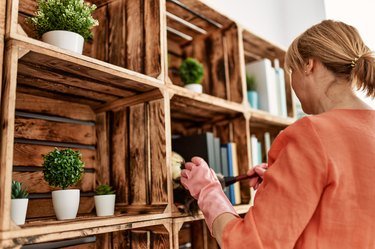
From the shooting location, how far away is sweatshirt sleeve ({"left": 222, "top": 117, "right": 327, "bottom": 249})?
2.57 ft

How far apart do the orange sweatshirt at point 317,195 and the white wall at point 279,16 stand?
5.63 ft

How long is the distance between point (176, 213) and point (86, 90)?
509mm

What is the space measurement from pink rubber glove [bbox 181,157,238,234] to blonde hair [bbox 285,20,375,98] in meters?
0.42

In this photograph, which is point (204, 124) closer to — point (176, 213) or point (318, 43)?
point (176, 213)

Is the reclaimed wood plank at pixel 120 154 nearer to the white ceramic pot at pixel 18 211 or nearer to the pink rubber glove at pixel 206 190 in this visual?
the pink rubber glove at pixel 206 190

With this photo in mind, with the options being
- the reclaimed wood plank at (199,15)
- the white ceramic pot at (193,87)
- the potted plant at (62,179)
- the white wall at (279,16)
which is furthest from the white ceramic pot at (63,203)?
the white wall at (279,16)

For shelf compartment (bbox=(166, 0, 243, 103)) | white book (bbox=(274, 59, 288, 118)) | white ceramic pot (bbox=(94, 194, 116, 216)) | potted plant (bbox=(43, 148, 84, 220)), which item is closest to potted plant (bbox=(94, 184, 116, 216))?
white ceramic pot (bbox=(94, 194, 116, 216))

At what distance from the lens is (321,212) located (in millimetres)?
812

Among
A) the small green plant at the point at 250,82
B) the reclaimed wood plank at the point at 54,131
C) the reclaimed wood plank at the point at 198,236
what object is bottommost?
the reclaimed wood plank at the point at 198,236

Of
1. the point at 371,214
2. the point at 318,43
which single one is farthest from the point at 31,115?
the point at 371,214

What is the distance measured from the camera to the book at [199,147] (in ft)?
4.86

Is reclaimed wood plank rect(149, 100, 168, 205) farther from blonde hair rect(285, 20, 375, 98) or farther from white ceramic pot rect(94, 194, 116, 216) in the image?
blonde hair rect(285, 20, 375, 98)

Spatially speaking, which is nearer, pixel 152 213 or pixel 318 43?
pixel 318 43

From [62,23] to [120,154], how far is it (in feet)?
1.62
